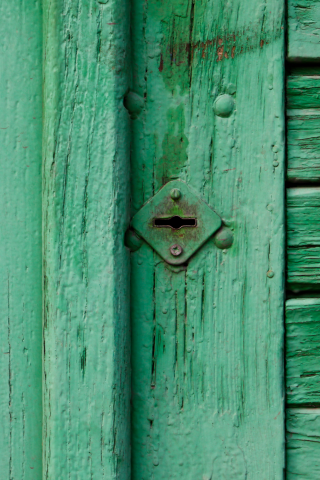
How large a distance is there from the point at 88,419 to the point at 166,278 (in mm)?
208

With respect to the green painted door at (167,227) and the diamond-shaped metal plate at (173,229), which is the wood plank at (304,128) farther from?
the diamond-shaped metal plate at (173,229)

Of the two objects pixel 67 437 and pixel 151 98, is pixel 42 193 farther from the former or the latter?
pixel 67 437

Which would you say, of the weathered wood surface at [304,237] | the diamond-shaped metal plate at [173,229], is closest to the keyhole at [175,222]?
the diamond-shaped metal plate at [173,229]

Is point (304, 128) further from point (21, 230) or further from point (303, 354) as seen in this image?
point (21, 230)

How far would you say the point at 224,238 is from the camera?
547 mm

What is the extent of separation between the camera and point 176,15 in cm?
56

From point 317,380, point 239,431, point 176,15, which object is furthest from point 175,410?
point 176,15

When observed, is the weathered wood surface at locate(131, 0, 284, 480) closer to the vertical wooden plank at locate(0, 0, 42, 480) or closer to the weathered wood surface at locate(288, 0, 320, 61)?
the weathered wood surface at locate(288, 0, 320, 61)

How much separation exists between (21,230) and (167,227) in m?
0.21

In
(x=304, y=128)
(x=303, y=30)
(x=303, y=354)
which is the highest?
(x=303, y=30)

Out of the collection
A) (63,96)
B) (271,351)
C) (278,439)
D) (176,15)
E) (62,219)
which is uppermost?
(176,15)

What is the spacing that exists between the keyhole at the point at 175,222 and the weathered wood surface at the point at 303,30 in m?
0.26

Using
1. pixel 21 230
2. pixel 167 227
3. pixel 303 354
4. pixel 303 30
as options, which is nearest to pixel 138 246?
pixel 167 227

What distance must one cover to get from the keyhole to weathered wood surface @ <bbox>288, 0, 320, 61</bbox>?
26 cm
